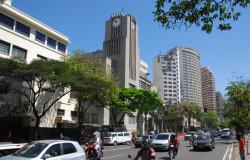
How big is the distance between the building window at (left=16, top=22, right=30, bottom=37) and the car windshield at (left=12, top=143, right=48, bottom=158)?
3103 cm

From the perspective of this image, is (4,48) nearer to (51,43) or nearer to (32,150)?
(51,43)

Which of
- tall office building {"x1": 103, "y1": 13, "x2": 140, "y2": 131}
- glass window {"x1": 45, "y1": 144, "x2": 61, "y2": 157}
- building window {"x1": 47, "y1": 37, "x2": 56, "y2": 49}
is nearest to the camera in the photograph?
glass window {"x1": 45, "y1": 144, "x2": 61, "y2": 157}

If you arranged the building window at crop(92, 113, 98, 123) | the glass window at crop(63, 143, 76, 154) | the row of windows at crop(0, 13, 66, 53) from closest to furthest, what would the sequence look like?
the glass window at crop(63, 143, 76, 154) → the row of windows at crop(0, 13, 66, 53) → the building window at crop(92, 113, 98, 123)

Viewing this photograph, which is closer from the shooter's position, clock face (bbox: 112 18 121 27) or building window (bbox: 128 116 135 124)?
building window (bbox: 128 116 135 124)

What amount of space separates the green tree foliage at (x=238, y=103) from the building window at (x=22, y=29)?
3309 cm

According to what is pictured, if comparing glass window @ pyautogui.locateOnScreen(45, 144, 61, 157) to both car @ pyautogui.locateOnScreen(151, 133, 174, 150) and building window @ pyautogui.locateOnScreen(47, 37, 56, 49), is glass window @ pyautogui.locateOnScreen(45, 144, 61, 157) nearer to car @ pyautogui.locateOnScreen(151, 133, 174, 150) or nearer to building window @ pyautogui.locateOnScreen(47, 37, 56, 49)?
car @ pyautogui.locateOnScreen(151, 133, 174, 150)

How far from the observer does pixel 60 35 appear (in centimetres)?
4616

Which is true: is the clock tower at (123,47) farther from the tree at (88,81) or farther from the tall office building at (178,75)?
the tall office building at (178,75)

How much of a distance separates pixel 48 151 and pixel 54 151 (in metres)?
0.27

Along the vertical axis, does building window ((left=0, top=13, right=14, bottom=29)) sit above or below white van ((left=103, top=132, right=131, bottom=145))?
above

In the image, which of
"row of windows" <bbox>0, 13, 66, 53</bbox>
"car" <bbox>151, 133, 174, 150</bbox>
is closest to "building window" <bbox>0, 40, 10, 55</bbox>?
"row of windows" <bbox>0, 13, 66, 53</bbox>

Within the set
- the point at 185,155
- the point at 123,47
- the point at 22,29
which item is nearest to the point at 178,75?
the point at 123,47

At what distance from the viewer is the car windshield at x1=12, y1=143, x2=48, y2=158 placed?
10.2 meters

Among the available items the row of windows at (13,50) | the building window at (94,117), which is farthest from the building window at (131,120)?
the row of windows at (13,50)
